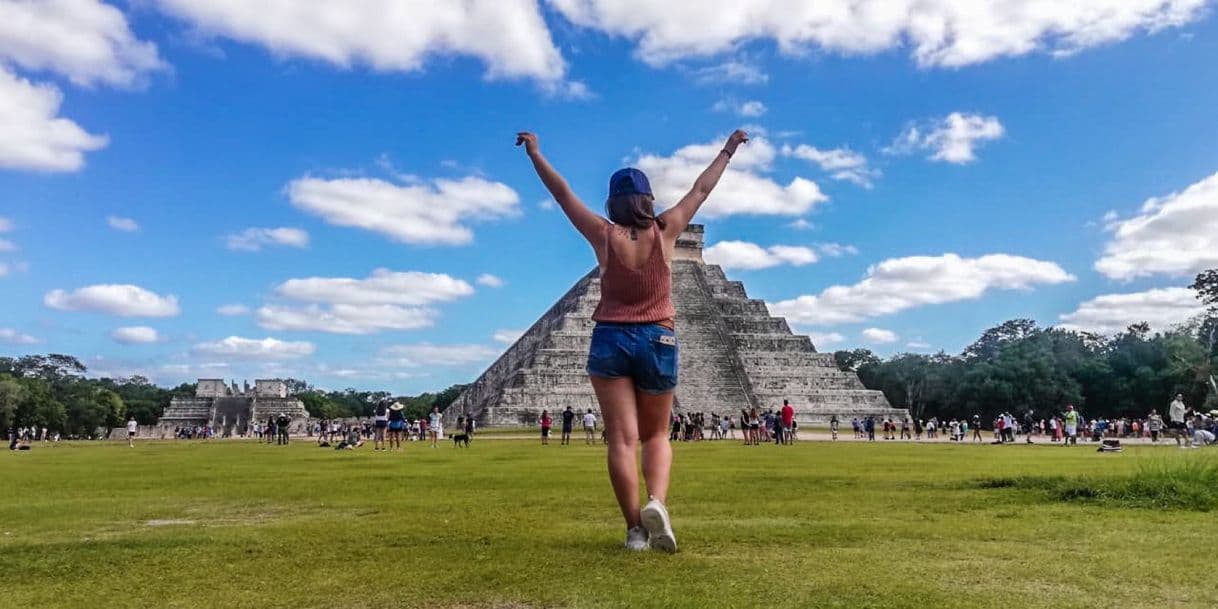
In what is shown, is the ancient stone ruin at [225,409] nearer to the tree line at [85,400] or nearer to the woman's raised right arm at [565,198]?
the tree line at [85,400]

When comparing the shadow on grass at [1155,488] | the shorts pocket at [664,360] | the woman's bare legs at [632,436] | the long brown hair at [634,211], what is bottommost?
the shadow on grass at [1155,488]

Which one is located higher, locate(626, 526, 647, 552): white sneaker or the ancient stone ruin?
the ancient stone ruin

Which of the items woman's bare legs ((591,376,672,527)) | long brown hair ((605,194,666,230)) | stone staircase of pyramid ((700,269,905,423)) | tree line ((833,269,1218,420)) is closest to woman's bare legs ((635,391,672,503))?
woman's bare legs ((591,376,672,527))

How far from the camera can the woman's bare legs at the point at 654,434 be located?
439 cm

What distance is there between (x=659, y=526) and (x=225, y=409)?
72.7m

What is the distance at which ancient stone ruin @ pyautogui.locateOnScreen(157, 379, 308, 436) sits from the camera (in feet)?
216

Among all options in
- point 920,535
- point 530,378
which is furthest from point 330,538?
point 530,378

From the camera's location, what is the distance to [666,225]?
15.1 feet

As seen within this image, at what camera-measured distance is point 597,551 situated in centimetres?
409

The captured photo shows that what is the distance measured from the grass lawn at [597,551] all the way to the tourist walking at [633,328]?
14.2 inches

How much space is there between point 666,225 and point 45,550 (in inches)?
133

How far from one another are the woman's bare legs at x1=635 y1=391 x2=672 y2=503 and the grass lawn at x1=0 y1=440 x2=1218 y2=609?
338 mm

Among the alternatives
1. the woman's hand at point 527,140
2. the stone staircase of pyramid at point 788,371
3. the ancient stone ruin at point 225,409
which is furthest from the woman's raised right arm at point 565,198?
the ancient stone ruin at point 225,409

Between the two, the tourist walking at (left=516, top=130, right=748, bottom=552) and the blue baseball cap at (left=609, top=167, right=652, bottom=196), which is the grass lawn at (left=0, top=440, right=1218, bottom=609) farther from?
the blue baseball cap at (left=609, top=167, right=652, bottom=196)
